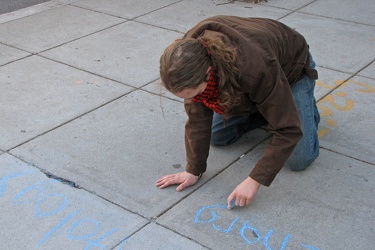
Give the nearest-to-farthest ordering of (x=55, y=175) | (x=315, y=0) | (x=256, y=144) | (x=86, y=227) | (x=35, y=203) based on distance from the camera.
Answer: (x=86, y=227) → (x=35, y=203) → (x=55, y=175) → (x=256, y=144) → (x=315, y=0)

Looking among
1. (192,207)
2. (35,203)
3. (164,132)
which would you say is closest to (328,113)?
(164,132)

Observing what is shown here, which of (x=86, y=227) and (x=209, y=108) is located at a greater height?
(x=209, y=108)

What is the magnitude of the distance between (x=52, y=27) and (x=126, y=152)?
265 cm

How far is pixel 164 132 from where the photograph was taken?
378 centimetres

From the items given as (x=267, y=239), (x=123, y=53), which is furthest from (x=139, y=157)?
(x=123, y=53)

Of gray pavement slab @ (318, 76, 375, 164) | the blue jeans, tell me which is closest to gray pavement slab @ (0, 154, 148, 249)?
the blue jeans

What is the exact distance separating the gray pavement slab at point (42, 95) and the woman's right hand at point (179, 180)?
41.0 inches

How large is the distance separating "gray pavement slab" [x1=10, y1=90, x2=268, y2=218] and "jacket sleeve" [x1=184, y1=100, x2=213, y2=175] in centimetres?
16

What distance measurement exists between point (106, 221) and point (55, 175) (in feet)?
1.83

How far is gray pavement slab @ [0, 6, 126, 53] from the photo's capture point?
17.5 feet

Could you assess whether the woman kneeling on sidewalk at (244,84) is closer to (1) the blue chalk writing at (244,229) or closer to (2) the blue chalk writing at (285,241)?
(1) the blue chalk writing at (244,229)

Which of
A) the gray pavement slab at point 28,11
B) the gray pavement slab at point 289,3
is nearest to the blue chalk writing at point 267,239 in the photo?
the gray pavement slab at point 289,3

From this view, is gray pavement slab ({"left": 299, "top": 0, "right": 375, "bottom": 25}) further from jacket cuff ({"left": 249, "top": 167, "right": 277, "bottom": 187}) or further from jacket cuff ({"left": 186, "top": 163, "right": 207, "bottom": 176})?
jacket cuff ({"left": 249, "top": 167, "right": 277, "bottom": 187})

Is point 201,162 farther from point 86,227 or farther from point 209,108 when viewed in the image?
point 86,227
